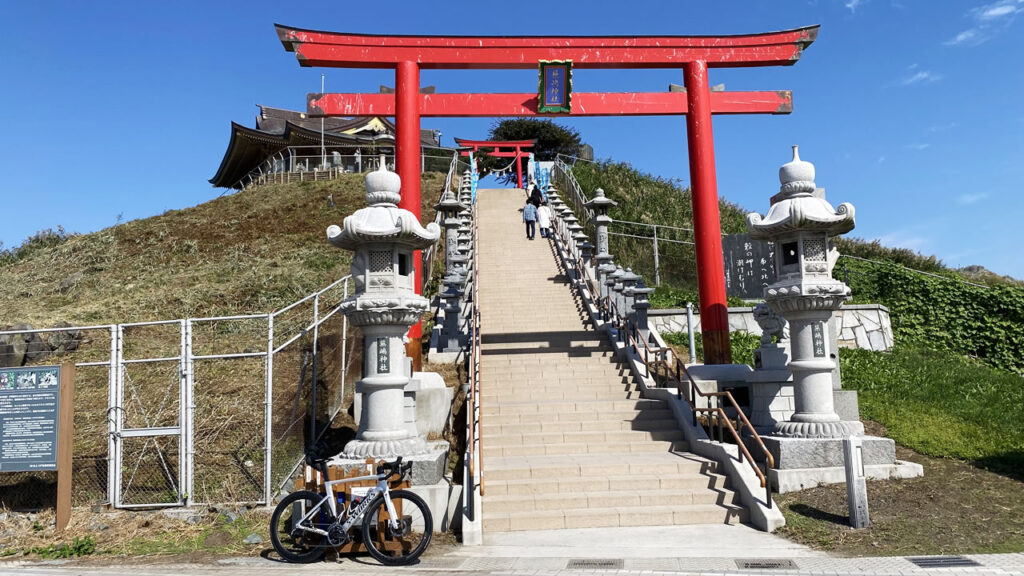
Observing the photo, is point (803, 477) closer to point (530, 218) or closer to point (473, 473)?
point (473, 473)

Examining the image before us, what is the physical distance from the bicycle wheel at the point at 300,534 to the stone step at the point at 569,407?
151 inches

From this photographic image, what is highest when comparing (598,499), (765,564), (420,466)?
(420,466)

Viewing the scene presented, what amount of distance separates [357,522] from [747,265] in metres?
14.5

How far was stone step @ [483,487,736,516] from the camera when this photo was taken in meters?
7.51

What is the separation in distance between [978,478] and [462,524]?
6426 millimetres

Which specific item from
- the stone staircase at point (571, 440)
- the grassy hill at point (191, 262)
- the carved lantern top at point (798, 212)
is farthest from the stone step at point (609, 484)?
the grassy hill at point (191, 262)

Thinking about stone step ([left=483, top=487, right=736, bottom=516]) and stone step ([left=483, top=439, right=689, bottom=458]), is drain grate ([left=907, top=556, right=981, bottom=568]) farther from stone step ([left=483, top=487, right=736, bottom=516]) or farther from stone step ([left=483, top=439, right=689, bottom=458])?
stone step ([left=483, top=439, right=689, bottom=458])

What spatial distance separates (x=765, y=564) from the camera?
5.82m

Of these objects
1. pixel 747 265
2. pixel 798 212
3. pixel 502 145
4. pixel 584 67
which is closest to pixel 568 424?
pixel 798 212

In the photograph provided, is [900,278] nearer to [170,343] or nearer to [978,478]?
[978,478]

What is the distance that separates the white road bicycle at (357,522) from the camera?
6.20 meters

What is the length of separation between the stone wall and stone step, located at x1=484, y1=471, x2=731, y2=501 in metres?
7.77

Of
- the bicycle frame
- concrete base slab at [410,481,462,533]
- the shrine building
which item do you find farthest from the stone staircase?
the shrine building

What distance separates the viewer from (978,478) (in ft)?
26.5
